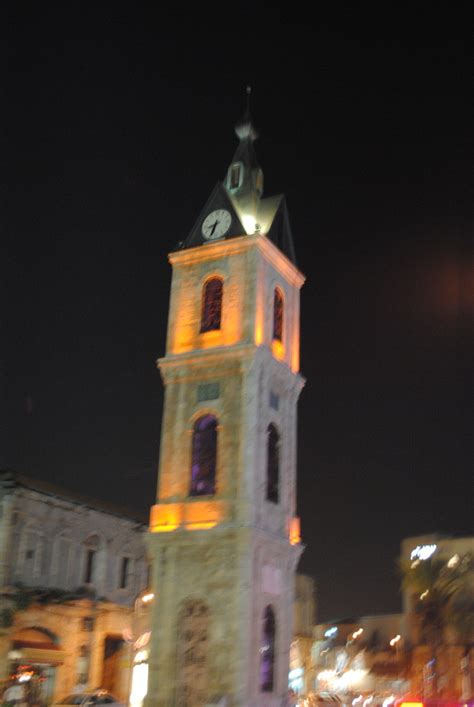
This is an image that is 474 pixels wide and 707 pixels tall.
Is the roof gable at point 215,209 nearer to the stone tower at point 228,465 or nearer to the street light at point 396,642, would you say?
the stone tower at point 228,465

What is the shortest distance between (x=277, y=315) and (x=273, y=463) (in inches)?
264

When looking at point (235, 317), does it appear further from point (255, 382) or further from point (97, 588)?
point (97, 588)


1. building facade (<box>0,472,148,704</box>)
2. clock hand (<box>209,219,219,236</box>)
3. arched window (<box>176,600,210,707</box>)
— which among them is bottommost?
arched window (<box>176,600,210,707</box>)

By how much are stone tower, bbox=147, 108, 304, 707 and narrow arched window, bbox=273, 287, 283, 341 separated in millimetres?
88

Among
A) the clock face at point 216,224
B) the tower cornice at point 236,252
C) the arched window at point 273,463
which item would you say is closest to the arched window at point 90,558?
the arched window at point 273,463

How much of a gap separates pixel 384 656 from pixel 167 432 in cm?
4656

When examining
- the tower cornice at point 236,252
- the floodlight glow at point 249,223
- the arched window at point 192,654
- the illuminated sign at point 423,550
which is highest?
the floodlight glow at point 249,223

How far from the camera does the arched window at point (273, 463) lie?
35656 millimetres

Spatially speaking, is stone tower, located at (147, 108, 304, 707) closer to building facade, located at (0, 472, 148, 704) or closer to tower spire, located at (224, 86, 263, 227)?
tower spire, located at (224, 86, 263, 227)

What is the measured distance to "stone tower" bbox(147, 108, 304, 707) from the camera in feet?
106

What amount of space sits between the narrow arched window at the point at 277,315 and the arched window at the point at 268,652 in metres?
11.5

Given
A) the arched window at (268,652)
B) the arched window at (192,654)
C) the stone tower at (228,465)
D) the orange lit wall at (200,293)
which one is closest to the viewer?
the arched window at (192,654)

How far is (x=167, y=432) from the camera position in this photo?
36.1 m

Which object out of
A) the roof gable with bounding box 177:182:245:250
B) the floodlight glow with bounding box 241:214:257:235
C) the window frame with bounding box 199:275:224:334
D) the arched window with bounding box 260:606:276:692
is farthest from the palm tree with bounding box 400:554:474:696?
the roof gable with bounding box 177:182:245:250
